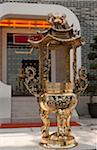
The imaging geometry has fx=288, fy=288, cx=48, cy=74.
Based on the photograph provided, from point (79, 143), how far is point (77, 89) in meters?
1.00

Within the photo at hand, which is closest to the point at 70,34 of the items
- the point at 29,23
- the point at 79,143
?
the point at 79,143

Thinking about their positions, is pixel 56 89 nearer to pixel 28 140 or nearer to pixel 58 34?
pixel 58 34

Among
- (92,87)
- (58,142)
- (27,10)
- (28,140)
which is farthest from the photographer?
(92,87)

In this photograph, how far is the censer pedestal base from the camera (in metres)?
4.89

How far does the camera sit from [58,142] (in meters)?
4.90

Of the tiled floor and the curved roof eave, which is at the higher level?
the curved roof eave

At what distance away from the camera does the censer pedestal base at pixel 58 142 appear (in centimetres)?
489

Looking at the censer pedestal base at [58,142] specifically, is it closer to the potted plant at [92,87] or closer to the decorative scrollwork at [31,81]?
the decorative scrollwork at [31,81]

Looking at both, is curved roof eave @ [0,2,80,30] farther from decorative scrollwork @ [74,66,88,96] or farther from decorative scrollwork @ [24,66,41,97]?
decorative scrollwork @ [24,66,41,97]

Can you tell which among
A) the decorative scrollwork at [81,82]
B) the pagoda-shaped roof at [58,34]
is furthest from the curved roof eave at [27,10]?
the decorative scrollwork at [81,82]

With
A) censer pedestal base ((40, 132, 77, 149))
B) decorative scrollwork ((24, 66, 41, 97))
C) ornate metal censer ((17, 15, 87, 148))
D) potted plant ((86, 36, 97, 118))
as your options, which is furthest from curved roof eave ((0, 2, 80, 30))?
censer pedestal base ((40, 132, 77, 149))

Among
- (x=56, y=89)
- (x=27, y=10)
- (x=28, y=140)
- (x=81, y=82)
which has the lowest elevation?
(x=28, y=140)

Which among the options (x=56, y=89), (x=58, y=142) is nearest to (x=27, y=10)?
(x=56, y=89)

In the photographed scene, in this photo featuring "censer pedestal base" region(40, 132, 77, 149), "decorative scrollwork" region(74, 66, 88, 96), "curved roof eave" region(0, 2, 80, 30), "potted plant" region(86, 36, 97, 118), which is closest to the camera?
"censer pedestal base" region(40, 132, 77, 149)
